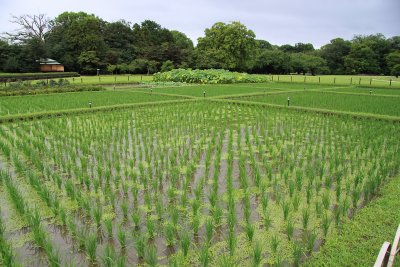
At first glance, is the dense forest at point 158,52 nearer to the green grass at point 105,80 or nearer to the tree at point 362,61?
the tree at point 362,61

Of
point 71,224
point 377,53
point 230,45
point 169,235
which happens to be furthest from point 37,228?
point 377,53

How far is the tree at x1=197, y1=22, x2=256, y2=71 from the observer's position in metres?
42.3

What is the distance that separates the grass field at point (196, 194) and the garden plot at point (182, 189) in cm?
2

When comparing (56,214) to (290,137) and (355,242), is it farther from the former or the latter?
(290,137)

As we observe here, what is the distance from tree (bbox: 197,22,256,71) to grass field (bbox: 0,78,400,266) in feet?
112

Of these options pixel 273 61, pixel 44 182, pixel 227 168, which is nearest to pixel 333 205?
pixel 227 168

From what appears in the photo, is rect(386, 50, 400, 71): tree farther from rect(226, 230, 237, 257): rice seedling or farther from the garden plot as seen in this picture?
rect(226, 230, 237, 257): rice seedling

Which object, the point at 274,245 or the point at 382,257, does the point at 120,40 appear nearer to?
the point at 274,245

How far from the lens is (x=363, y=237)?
145 inches

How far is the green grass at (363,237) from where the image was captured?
3.23 m

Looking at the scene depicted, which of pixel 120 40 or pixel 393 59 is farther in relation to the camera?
pixel 120 40

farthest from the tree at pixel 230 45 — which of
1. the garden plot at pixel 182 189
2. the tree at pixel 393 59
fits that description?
the garden plot at pixel 182 189

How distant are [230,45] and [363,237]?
40656mm

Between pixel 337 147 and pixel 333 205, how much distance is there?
3179mm
